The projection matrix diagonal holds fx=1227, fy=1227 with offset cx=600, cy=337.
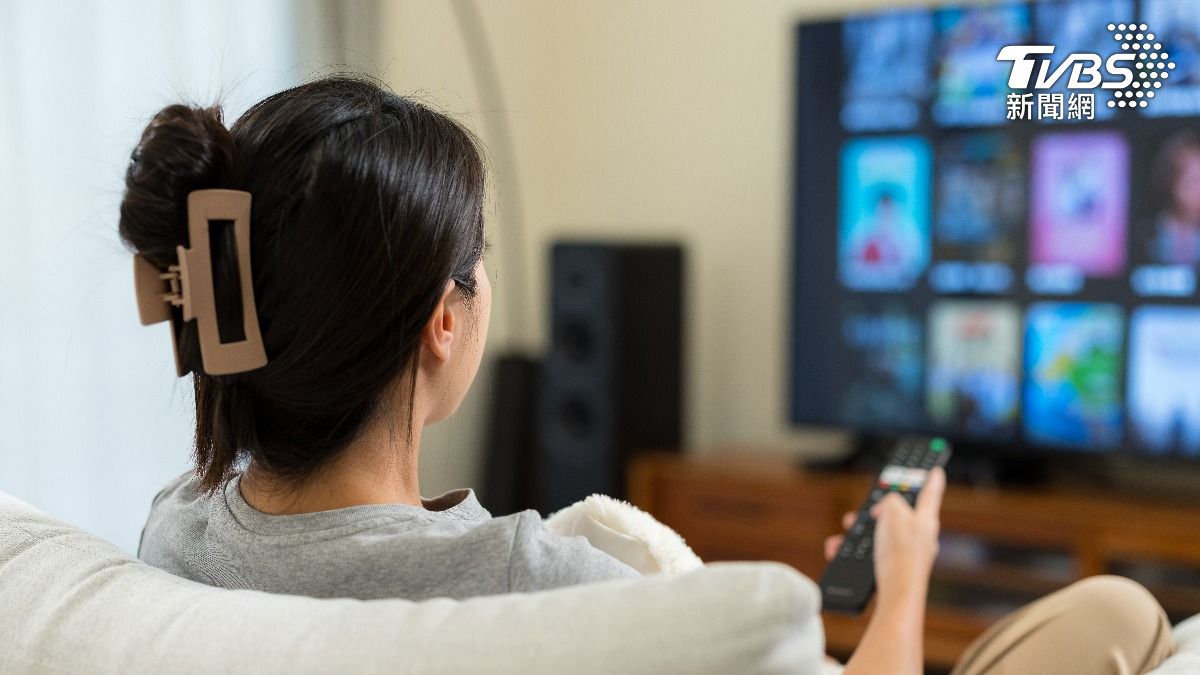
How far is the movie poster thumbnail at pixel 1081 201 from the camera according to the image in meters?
2.97

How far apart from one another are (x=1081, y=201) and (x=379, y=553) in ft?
8.35

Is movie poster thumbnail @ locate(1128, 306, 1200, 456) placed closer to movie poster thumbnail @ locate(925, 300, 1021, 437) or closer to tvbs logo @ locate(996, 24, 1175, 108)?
movie poster thumbnail @ locate(925, 300, 1021, 437)

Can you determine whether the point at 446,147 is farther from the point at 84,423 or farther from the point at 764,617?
the point at 84,423

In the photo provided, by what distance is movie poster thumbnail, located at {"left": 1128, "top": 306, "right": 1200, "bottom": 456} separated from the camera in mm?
2910

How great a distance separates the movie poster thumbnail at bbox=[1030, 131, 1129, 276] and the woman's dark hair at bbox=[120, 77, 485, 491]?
2.35 meters

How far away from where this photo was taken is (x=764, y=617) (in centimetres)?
66

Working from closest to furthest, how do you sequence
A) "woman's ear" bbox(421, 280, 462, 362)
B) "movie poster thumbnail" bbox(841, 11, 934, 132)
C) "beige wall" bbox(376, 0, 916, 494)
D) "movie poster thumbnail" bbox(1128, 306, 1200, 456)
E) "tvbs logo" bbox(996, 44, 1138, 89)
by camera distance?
"woman's ear" bbox(421, 280, 462, 362) → "tvbs logo" bbox(996, 44, 1138, 89) → "movie poster thumbnail" bbox(1128, 306, 1200, 456) → "movie poster thumbnail" bbox(841, 11, 934, 132) → "beige wall" bbox(376, 0, 916, 494)

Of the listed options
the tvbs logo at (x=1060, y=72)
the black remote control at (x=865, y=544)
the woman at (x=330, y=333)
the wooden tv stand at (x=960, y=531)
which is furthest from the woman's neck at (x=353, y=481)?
the wooden tv stand at (x=960, y=531)

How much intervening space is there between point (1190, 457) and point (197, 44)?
103 inches

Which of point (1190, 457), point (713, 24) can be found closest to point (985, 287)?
point (1190, 457)

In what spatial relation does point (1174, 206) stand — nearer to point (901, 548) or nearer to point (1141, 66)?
point (1141, 66)

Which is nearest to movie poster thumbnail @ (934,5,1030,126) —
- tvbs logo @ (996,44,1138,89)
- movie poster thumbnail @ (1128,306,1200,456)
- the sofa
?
movie poster thumbnail @ (1128,306,1200,456)

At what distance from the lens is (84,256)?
2760 millimetres

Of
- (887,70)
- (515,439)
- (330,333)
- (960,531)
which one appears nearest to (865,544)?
(330,333)
